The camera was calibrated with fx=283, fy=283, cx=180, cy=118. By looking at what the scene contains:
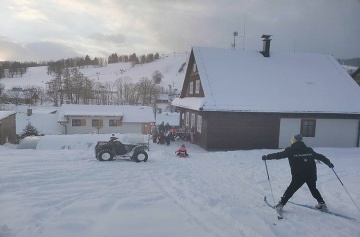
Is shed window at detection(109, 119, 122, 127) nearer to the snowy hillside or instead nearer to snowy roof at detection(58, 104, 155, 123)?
snowy roof at detection(58, 104, 155, 123)

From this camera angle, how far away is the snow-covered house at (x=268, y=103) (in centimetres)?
1719

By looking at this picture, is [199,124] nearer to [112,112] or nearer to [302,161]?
[302,161]

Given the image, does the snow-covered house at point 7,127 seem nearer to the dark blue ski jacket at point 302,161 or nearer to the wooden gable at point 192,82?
the wooden gable at point 192,82

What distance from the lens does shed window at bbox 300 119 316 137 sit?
18125 millimetres

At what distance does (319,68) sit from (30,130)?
1132 inches

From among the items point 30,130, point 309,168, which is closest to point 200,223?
point 309,168

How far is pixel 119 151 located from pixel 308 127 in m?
12.5

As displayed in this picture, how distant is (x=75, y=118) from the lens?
36.6 meters

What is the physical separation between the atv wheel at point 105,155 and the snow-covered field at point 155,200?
0.33 meters

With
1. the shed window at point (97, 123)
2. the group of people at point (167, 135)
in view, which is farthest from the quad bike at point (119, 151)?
the shed window at point (97, 123)

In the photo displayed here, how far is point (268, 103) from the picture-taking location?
57.4 ft

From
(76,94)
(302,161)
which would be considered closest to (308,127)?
(302,161)

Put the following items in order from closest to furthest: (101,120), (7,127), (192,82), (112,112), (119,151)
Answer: (119,151) < (192,82) < (7,127) < (101,120) < (112,112)

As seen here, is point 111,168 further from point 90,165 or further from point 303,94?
point 303,94
